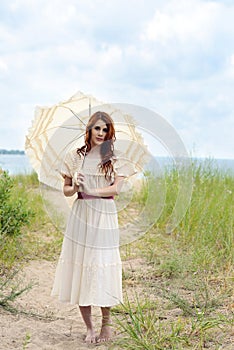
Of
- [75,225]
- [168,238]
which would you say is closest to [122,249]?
[168,238]

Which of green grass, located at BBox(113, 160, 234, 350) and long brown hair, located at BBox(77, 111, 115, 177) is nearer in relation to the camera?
green grass, located at BBox(113, 160, 234, 350)

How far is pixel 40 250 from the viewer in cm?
593

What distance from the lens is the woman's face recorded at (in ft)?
11.2

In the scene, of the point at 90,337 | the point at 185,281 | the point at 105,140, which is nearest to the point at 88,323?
the point at 90,337

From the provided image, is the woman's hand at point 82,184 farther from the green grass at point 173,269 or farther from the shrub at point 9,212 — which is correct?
the shrub at point 9,212

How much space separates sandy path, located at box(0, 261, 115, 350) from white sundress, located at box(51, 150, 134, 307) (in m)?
0.29

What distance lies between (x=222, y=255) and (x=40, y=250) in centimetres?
201

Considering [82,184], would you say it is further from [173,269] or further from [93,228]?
[173,269]

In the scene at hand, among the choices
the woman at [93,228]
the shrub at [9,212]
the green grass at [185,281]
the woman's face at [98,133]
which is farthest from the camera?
the shrub at [9,212]

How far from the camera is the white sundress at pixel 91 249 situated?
130 inches

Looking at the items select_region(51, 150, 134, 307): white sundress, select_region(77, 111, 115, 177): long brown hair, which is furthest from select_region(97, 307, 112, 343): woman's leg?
select_region(77, 111, 115, 177): long brown hair

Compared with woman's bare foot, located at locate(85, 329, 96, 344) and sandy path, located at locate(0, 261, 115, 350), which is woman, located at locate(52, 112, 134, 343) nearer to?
woman's bare foot, located at locate(85, 329, 96, 344)

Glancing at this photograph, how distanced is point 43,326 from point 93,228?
2.93 ft

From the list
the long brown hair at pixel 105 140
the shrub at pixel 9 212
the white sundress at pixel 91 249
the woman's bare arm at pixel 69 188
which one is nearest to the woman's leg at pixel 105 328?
the white sundress at pixel 91 249
